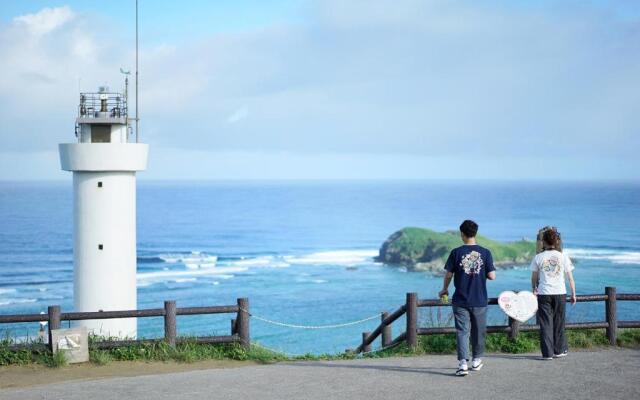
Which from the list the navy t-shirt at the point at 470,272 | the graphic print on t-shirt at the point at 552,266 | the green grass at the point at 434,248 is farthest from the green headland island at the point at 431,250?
the navy t-shirt at the point at 470,272

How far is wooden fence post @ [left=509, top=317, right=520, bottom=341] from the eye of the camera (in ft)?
38.4

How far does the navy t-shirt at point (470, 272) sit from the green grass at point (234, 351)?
76.4 inches

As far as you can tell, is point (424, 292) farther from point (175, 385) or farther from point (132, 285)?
point (175, 385)

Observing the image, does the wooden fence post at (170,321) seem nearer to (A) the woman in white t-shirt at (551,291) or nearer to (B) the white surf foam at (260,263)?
(A) the woman in white t-shirt at (551,291)

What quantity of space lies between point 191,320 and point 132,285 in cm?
2548

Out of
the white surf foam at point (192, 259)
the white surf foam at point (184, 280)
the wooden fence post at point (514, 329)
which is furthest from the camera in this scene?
the white surf foam at point (192, 259)

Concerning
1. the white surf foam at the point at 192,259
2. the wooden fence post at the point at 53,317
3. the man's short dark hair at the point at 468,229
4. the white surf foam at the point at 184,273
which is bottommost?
the white surf foam at the point at 184,273

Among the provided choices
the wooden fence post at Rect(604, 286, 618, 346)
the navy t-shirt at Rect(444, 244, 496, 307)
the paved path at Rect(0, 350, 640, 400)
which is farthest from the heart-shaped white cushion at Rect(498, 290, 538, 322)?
the wooden fence post at Rect(604, 286, 618, 346)

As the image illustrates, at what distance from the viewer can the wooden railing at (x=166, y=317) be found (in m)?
11.2

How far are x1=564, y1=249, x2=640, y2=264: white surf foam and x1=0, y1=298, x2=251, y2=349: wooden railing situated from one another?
223ft

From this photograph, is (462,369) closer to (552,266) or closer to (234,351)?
(552,266)

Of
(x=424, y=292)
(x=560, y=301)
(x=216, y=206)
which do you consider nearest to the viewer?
(x=560, y=301)

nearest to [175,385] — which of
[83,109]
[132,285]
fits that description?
[132,285]

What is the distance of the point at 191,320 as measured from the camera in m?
48.3
